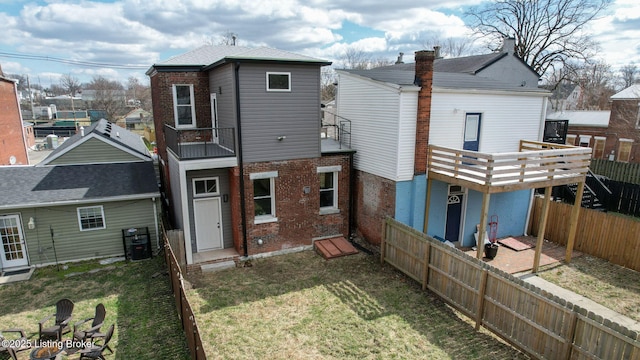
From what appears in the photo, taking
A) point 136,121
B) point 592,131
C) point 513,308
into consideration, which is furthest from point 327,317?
point 136,121

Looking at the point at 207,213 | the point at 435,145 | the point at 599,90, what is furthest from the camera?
the point at 599,90

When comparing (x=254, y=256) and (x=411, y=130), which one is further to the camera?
(x=254, y=256)

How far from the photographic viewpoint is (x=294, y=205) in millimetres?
13297

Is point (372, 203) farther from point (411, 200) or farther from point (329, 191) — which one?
point (329, 191)

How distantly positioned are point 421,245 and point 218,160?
277 inches

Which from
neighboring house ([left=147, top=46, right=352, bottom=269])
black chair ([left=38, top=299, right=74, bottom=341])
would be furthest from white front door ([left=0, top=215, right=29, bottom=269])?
neighboring house ([left=147, top=46, right=352, bottom=269])

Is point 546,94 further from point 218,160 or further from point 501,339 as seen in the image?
point 218,160

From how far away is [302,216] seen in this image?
1352 centimetres

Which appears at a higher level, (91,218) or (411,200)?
(411,200)

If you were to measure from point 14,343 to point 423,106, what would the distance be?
41.5 ft

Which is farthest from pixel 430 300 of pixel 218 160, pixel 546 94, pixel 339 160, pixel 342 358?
pixel 546 94

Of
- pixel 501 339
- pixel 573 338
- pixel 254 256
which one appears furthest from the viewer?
pixel 254 256

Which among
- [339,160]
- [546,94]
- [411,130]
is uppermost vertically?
[546,94]

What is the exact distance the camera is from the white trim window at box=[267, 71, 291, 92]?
1202 centimetres
